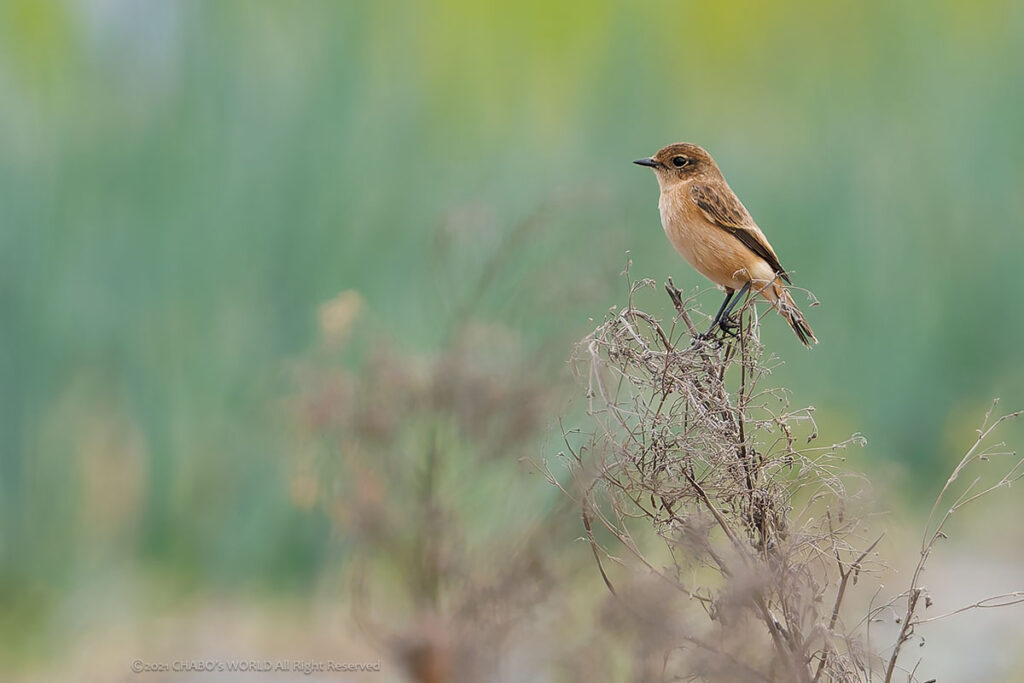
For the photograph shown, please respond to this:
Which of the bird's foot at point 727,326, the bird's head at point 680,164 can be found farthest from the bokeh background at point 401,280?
the bird's foot at point 727,326

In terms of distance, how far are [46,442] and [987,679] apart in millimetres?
3694

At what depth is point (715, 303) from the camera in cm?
499

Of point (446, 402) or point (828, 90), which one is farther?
point (828, 90)

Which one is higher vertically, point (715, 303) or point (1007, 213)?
→ point (1007, 213)

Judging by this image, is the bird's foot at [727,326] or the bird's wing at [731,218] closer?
the bird's foot at [727,326]

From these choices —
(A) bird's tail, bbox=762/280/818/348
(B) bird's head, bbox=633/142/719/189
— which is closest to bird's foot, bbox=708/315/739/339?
(A) bird's tail, bbox=762/280/818/348

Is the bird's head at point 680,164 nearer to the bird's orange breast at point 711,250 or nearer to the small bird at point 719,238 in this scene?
the small bird at point 719,238

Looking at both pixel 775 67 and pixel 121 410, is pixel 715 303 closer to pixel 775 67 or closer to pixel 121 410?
pixel 775 67

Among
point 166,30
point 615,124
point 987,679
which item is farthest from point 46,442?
point 987,679

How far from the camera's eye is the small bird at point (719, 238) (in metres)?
2.73

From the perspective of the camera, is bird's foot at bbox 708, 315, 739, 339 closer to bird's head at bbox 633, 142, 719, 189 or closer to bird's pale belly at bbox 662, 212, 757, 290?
bird's pale belly at bbox 662, 212, 757, 290

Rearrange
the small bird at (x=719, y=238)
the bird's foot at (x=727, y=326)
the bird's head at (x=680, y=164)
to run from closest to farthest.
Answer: the bird's foot at (x=727, y=326) < the small bird at (x=719, y=238) < the bird's head at (x=680, y=164)

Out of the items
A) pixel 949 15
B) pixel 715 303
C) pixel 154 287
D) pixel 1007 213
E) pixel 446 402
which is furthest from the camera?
pixel 949 15

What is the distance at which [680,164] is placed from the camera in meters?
3.07
